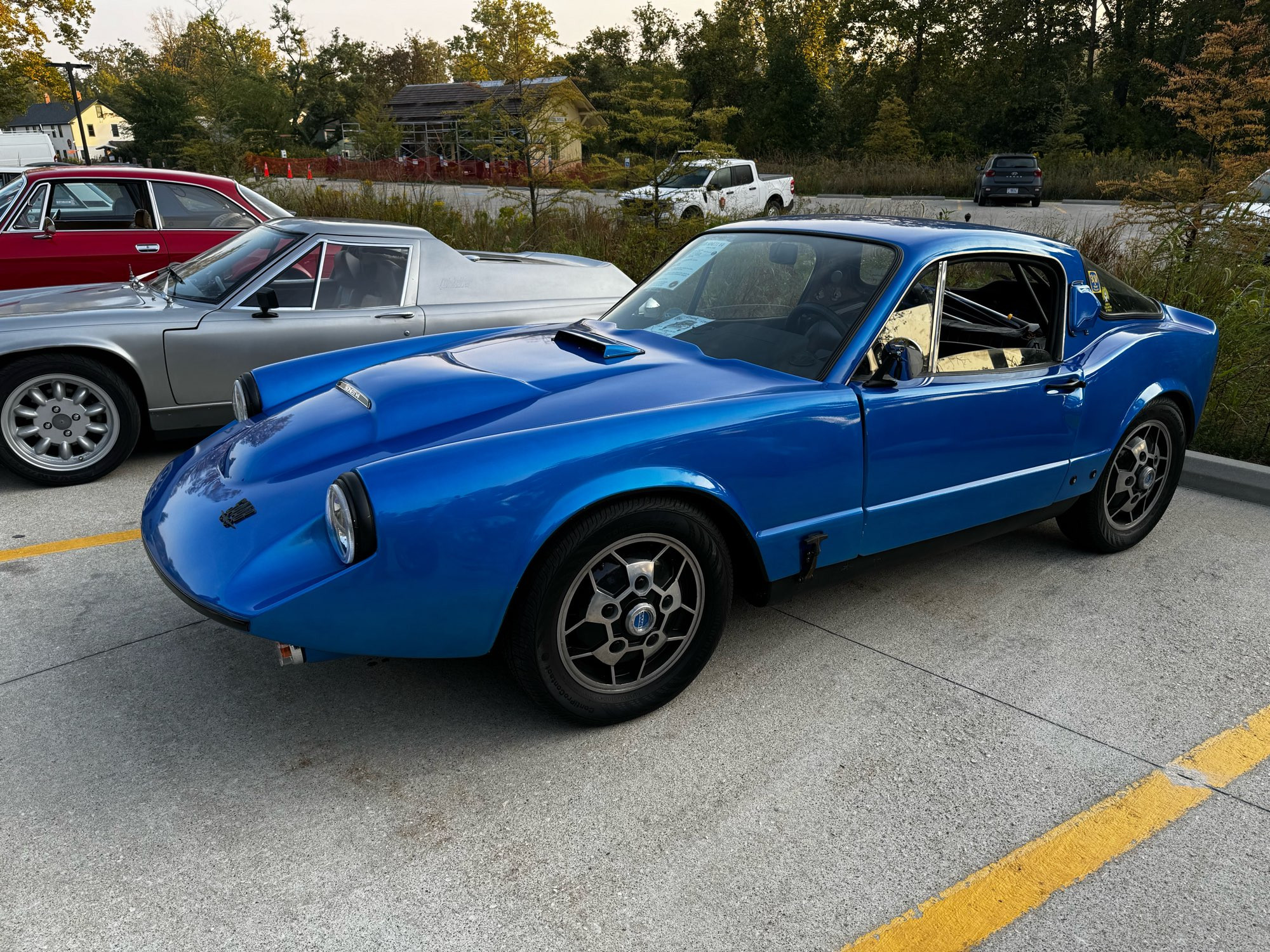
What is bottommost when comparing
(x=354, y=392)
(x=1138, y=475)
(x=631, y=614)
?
(x=1138, y=475)

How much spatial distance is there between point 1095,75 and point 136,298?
5183 centimetres

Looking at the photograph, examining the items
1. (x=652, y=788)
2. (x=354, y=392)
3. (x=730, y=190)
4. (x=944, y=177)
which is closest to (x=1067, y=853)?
(x=652, y=788)

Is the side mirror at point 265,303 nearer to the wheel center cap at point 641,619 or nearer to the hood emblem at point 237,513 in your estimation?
the hood emblem at point 237,513

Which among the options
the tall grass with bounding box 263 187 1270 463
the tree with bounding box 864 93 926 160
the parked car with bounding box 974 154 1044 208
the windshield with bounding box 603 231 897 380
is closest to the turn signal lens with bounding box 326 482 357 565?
the windshield with bounding box 603 231 897 380

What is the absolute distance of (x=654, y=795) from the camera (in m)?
2.56

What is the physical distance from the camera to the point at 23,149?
24.2m

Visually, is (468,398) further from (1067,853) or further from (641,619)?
(1067,853)

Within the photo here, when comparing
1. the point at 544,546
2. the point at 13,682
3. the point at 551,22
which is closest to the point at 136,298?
the point at 13,682

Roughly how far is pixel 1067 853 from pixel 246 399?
3140mm

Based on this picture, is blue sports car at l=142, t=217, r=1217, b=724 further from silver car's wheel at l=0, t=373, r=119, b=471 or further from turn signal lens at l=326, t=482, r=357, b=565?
silver car's wheel at l=0, t=373, r=119, b=471

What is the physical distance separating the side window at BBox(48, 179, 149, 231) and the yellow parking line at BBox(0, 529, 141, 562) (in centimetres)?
440

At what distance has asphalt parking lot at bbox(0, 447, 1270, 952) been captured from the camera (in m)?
2.12

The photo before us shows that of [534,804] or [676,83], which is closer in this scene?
[534,804]

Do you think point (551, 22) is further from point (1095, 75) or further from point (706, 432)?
point (1095, 75)
